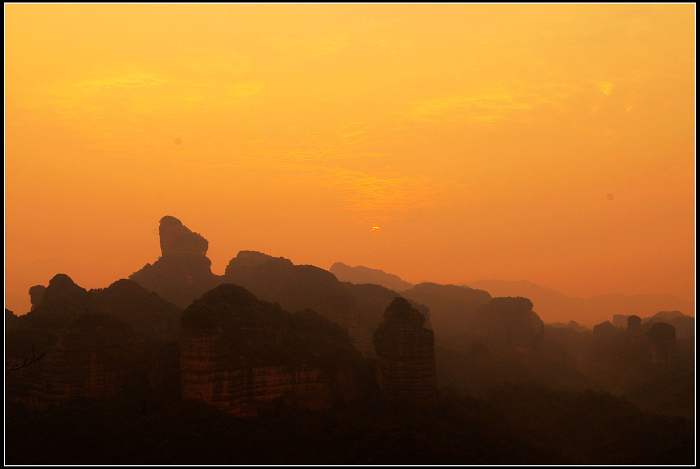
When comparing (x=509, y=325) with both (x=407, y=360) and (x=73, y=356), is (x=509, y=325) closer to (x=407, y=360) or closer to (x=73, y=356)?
Result: (x=407, y=360)

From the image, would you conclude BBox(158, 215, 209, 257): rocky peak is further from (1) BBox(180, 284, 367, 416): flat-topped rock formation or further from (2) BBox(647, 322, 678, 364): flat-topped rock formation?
(2) BBox(647, 322, 678, 364): flat-topped rock formation

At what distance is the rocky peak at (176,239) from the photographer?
391 ft

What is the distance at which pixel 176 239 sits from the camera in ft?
392

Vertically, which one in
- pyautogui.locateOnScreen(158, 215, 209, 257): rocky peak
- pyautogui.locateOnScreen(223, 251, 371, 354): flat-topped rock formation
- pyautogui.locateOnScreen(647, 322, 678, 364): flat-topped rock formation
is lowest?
pyautogui.locateOnScreen(647, 322, 678, 364): flat-topped rock formation

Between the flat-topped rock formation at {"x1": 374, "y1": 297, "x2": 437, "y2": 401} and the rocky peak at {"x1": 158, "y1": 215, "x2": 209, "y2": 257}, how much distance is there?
7217 cm

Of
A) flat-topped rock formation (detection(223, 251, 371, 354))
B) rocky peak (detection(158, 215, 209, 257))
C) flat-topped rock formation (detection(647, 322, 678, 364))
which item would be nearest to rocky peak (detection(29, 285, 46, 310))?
rocky peak (detection(158, 215, 209, 257))

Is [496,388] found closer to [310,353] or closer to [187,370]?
[310,353]

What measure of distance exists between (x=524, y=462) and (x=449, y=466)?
306 inches

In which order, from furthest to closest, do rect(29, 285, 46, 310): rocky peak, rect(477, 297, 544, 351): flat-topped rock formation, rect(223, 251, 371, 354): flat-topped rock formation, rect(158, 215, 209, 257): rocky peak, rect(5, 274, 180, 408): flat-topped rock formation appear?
rect(477, 297, 544, 351): flat-topped rock formation < rect(158, 215, 209, 257): rocky peak < rect(29, 285, 46, 310): rocky peak < rect(223, 251, 371, 354): flat-topped rock formation < rect(5, 274, 180, 408): flat-topped rock formation

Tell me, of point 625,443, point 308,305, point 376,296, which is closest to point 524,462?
point 625,443

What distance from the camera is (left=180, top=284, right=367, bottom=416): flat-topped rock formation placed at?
5128cm

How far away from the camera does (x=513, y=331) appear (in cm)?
12294

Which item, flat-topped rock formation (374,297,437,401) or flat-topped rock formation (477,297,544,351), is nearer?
flat-topped rock formation (374,297,437,401)

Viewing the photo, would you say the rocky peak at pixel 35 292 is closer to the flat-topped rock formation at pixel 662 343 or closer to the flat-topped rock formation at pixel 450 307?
the flat-topped rock formation at pixel 450 307
